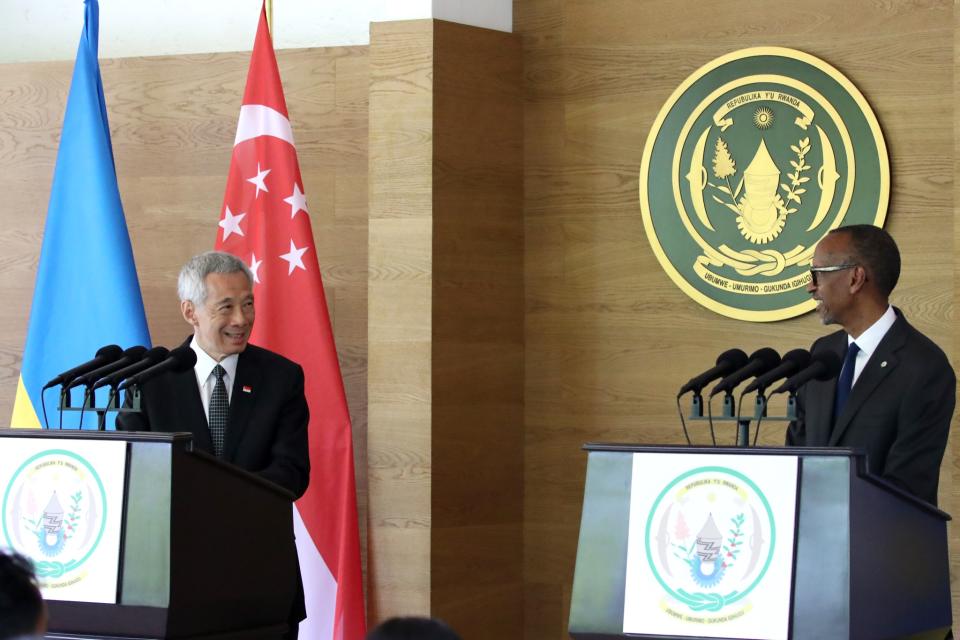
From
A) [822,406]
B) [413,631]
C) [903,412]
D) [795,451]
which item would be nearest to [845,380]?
[822,406]

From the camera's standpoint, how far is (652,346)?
5988mm

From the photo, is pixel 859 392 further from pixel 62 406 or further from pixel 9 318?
pixel 9 318

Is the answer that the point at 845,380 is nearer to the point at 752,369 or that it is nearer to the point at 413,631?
the point at 752,369

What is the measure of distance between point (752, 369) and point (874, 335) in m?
0.64

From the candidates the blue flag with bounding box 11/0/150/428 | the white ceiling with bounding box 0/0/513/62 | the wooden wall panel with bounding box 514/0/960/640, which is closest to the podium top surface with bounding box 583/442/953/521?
the wooden wall panel with bounding box 514/0/960/640

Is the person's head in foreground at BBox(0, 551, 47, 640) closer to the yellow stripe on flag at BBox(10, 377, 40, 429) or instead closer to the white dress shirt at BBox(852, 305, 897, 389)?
the white dress shirt at BBox(852, 305, 897, 389)

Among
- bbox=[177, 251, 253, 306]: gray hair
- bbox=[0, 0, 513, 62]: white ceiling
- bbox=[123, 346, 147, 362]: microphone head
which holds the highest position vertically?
bbox=[0, 0, 513, 62]: white ceiling

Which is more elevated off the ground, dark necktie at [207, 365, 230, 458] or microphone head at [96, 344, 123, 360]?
microphone head at [96, 344, 123, 360]

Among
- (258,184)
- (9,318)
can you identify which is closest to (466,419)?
(258,184)

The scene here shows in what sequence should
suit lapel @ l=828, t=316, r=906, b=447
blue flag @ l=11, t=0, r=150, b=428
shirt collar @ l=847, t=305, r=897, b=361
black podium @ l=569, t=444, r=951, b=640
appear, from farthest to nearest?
1. blue flag @ l=11, t=0, r=150, b=428
2. shirt collar @ l=847, t=305, r=897, b=361
3. suit lapel @ l=828, t=316, r=906, b=447
4. black podium @ l=569, t=444, r=951, b=640

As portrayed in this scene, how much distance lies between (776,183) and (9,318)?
11.0 feet

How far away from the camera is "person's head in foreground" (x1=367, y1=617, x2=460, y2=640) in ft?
6.44

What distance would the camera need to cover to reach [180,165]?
21.1 feet

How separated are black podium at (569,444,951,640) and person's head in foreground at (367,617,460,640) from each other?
4.93ft
